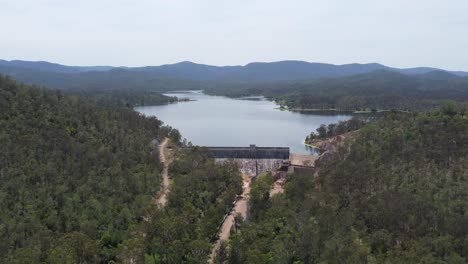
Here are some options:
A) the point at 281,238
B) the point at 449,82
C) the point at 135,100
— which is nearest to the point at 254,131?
the point at 281,238

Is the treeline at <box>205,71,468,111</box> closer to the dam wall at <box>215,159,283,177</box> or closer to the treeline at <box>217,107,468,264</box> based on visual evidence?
the dam wall at <box>215,159,283,177</box>

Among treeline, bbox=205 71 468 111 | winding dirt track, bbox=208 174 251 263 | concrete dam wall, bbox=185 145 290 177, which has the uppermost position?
treeline, bbox=205 71 468 111

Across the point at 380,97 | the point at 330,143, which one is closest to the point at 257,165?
the point at 330,143

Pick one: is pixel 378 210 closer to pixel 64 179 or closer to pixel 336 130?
pixel 64 179

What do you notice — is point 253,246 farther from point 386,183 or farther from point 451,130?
point 451,130

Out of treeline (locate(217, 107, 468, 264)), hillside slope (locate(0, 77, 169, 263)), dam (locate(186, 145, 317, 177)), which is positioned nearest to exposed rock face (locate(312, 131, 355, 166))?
dam (locate(186, 145, 317, 177))

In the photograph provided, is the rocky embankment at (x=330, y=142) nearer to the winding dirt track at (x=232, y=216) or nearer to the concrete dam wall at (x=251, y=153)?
the concrete dam wall at (x=251, y=153)
